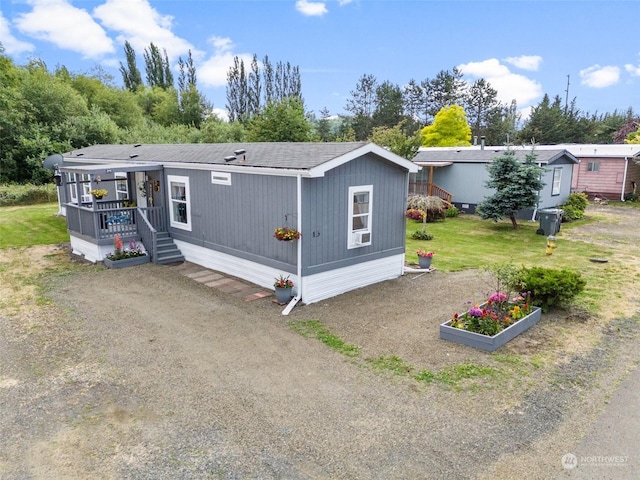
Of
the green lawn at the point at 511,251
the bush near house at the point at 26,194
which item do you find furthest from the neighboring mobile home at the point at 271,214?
the bush near house at the point at 26,194

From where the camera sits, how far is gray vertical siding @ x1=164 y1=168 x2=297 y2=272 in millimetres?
8586

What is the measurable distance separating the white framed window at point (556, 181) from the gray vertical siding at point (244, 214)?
15.1 m

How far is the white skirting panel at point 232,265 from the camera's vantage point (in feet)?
30.1

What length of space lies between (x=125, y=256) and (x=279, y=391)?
7667mm

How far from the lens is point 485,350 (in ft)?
20.5

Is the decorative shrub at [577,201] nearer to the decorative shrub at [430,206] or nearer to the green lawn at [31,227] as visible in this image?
the decorative shrub at [430,206]

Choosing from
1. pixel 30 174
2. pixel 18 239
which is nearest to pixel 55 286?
pixel 18 239

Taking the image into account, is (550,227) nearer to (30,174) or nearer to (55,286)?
(55,286)

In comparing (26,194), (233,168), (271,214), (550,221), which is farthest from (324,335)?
(26,194)

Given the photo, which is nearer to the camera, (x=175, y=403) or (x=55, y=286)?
(x=175, y=403)

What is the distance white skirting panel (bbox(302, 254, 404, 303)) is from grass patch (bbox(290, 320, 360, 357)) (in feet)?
3.49

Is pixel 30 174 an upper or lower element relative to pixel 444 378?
upper

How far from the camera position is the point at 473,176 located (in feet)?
66.6

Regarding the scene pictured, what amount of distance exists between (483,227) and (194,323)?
13.5 metres
